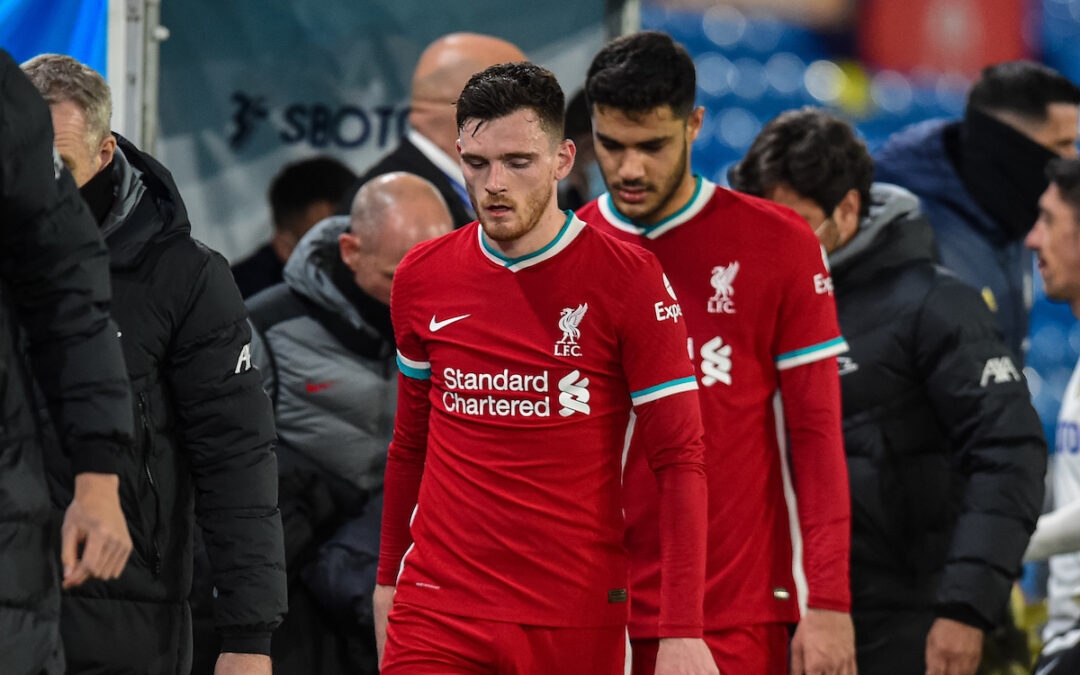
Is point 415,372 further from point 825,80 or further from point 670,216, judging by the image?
point 825,80

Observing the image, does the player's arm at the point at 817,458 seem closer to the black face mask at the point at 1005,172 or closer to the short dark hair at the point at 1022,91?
the black face mask at the point at 1005,172

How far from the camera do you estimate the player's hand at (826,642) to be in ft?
13.2

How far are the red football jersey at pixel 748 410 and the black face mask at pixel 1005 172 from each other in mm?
2383

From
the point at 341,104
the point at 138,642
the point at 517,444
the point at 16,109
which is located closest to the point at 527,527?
the point at 517,444

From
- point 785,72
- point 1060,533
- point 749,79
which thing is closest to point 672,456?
point 1060,533

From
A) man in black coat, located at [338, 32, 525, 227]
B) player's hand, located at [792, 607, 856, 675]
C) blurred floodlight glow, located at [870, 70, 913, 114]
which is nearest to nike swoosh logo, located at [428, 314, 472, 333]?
player's hand, located at [792, 607, 856, 675]

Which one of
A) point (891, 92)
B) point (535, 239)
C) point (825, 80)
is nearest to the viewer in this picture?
point (535, 239)

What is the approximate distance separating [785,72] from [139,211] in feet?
17.6

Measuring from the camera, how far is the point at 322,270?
5.07 m

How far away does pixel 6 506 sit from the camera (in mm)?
2467

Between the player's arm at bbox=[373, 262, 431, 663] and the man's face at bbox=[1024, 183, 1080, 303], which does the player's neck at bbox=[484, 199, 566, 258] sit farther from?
the man's face at bbox=[1024, 183, 1080, 303]

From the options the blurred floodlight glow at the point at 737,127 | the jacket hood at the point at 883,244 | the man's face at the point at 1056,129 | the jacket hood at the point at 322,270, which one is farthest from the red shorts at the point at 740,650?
the blurred floodlight glow at the point at 737,127

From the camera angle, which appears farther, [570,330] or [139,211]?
[570,330]

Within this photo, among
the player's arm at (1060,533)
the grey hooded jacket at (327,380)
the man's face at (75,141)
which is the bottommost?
the player's arm at (1060,533)
